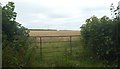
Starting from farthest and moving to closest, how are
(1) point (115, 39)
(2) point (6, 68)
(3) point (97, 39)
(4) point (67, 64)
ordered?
(3) point (97, 39) → (1) point (115, 39) → (4) point (67, 64) → (2) point (6, 68)

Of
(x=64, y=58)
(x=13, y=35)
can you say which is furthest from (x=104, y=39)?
(x=13, y=35)

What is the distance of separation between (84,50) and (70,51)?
2.96ft

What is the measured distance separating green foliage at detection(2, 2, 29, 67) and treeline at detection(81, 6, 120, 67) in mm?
3890

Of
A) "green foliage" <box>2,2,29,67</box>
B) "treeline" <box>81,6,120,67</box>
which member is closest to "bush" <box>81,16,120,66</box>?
"treeline" <box>81,6,120,67</box>

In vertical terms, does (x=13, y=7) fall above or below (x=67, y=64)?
above

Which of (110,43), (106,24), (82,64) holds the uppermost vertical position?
(106,24)

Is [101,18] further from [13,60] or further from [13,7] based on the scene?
[13,60]

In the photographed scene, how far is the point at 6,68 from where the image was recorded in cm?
1305

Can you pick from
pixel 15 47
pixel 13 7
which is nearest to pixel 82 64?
pixel 15 47

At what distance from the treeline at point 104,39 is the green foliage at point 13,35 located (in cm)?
389

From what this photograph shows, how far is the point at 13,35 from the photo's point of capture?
16188 mm

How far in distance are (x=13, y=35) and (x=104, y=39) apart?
5.10 meters

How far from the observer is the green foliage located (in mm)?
14241

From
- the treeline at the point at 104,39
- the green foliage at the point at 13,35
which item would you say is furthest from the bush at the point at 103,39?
the green foliage at the point at 13,35
